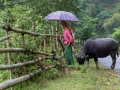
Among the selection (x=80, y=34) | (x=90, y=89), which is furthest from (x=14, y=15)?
(x=80, y=34)

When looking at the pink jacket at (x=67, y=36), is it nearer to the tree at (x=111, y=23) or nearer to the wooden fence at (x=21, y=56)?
the wooden fence at (x=21, y=56)

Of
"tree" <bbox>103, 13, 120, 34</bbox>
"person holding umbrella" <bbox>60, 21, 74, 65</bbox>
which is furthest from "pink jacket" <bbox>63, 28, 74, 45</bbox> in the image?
"tree" <bbox>103, 13, 120, 34</bbox>

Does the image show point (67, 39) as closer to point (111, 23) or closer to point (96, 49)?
point (96, 49)

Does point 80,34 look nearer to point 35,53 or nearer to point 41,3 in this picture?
point 41,3

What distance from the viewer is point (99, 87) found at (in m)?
6.16

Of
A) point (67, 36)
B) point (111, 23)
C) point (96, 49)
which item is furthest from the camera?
point (111, 23)

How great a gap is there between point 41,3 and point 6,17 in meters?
5.95

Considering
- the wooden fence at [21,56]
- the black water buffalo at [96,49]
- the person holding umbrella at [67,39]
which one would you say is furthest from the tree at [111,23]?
the wooden fence at [21,56]

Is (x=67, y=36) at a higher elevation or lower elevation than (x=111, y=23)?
higher

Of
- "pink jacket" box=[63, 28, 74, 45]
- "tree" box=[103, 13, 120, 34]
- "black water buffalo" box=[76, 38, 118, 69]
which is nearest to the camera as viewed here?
"pink jacket" box=[63, 28, 74, 45]

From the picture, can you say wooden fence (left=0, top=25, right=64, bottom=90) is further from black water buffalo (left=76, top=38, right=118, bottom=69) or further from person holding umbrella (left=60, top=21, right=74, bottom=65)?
black water buffalo (left=76, top=38, right=118, bottom=69)

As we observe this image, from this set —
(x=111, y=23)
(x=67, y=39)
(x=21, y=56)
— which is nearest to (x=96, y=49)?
(x=67, y=39)

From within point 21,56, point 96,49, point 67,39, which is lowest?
point 96,49

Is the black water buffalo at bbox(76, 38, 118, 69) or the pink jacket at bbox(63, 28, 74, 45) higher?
the pink jacket at bbox(63, 28, 74, 45)
